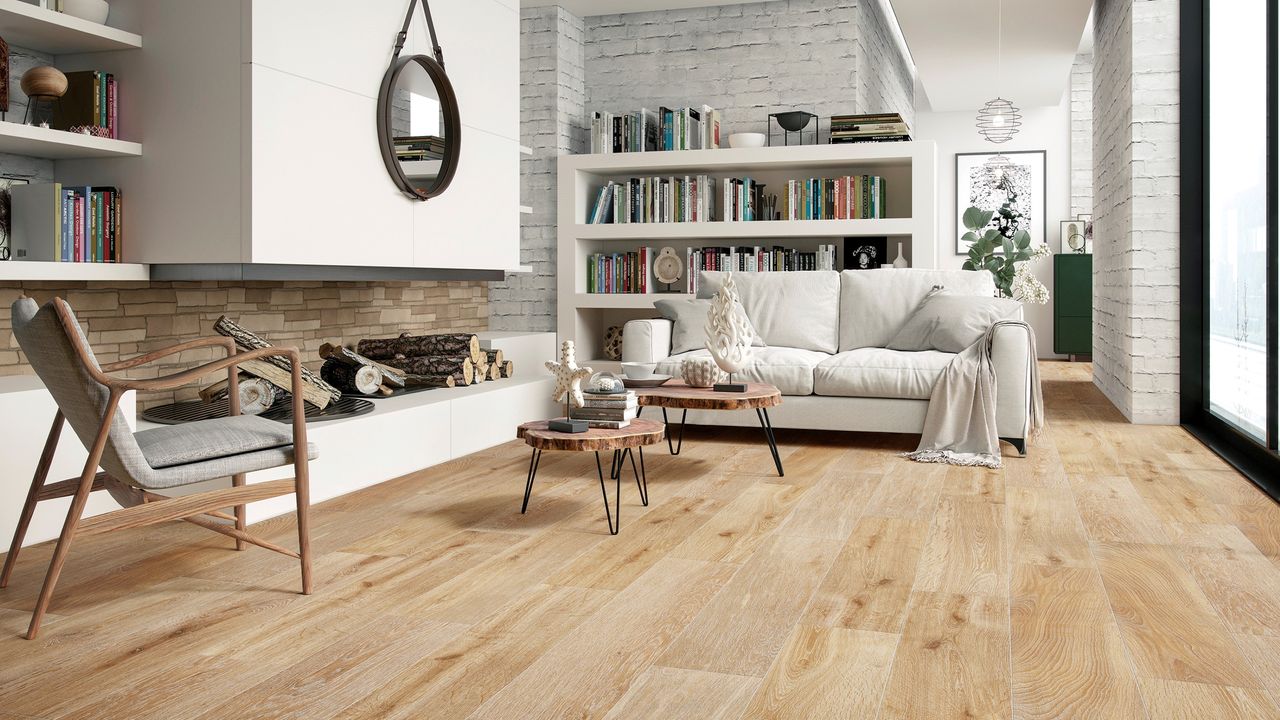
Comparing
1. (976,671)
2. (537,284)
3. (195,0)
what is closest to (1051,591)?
(976,671)

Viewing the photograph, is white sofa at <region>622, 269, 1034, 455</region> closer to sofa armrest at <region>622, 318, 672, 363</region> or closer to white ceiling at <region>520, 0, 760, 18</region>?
sofa armrest at <region>622, 318, 672, 363</region>

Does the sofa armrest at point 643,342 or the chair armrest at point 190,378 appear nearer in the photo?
the chair armrest at point 190,378

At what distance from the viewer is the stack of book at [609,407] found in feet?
11.3

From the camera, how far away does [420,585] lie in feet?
8.69

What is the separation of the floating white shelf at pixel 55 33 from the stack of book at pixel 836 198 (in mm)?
4118

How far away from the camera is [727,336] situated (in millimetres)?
4328

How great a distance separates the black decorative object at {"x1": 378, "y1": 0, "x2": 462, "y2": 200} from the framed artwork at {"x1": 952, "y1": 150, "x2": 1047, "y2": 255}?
7.00m

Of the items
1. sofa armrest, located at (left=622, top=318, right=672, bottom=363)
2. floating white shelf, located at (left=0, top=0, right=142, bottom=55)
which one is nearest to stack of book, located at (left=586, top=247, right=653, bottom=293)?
sofa armrest, located at (left=622, top=318, right=672, bottom=363)

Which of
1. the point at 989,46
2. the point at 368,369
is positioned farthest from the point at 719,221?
the point at 368,369

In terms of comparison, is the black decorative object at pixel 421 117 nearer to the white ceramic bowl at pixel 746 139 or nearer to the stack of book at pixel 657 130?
the stack of book at pixel 657 130

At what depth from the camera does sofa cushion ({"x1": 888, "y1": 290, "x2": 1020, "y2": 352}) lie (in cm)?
496

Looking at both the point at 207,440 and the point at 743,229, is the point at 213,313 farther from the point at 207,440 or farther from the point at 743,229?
the point at 743,229

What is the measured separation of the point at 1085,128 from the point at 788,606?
942 centimetres

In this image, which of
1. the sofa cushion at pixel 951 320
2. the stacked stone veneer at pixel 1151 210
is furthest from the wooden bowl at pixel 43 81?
the stacked stone veneer at pixel 1151 210
